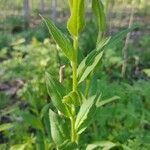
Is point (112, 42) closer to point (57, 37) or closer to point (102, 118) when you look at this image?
point (57, 37)

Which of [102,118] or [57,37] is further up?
[57,37]

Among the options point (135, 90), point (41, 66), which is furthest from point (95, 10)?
point (41, 66)

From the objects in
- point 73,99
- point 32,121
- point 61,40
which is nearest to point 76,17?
point 61,40

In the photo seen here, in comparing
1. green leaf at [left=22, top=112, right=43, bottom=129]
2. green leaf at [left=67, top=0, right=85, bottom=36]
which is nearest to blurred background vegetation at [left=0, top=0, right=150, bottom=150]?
green leaf at [left=22, top=112, right=43, bottom=129]

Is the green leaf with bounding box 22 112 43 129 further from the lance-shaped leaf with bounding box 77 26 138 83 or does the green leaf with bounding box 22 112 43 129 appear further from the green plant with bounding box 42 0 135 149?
the lance-shaped leaf with bounding box 77 26 138 83

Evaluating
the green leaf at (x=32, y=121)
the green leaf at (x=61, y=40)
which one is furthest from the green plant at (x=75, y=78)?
the green leaf at (x=32, y=121)

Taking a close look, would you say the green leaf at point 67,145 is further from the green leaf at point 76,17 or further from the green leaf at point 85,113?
the green leaf at point 76,17

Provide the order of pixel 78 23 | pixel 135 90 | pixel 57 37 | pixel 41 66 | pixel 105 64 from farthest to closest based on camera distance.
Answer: pixel 105 64, pixel 41 66, pixel 135 90, pixel 57 37, pixel 78 23
